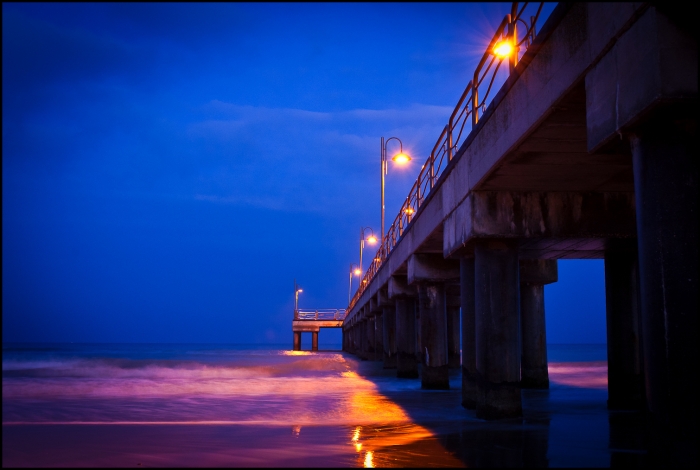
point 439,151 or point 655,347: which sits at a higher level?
point 439,151

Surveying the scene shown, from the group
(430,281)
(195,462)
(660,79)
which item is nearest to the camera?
(660,79)

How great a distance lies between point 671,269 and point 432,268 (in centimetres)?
1245

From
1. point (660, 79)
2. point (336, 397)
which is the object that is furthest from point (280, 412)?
point (660, 79)

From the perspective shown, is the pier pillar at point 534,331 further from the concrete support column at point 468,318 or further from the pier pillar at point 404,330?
the pier pillar at point 404,330

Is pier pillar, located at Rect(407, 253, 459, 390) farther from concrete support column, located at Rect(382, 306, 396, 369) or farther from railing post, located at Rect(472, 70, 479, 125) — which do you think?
concrete support column, located at Rect(382, 306, 396, 369)

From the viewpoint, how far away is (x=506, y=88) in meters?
8.30

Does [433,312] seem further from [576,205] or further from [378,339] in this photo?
[378,339]

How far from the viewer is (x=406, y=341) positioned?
2369 cm

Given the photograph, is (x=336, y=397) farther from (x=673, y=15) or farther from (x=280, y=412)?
(x=673, y=15)

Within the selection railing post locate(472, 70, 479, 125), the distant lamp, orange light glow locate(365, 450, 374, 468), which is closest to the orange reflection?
railing post locate(472, 70, 479, 125)

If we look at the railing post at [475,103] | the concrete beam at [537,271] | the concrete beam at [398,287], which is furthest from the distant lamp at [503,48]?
the concrete beam at [398,287]

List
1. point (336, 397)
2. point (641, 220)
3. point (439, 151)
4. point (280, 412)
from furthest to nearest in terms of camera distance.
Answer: point (336, 397) < point (439, 151) < point (280, 412) < point (641, 220)

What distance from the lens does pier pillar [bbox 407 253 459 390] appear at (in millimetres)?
17203

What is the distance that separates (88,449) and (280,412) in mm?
5143
